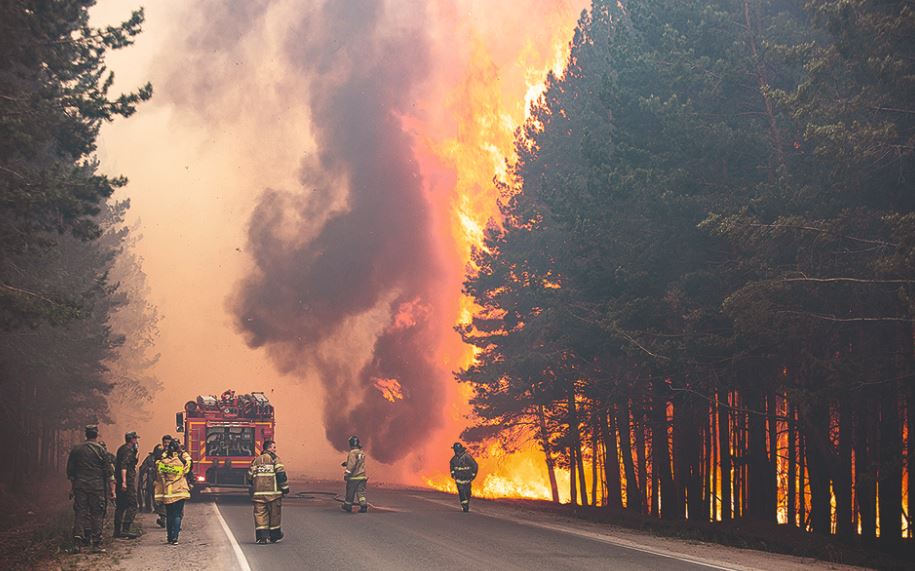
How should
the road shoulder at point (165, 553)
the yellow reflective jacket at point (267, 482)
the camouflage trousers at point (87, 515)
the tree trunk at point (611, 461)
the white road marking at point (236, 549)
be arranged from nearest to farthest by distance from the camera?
the white road marking at point (236, 549) → the road shoulder at point (165, 553) → the camouflage trousers at point (87, 515) → the yellow reflective jacket at point (267, 482) → the tree trunk at point (611, 461)

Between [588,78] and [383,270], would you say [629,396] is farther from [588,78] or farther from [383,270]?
[383,270]

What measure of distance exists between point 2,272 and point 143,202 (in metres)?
85.0

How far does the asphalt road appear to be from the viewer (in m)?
14.5

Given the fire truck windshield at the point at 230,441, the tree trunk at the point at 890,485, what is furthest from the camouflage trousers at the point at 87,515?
the tree trunk at the point at 890,485

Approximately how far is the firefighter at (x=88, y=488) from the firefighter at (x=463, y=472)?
1099 centimetres

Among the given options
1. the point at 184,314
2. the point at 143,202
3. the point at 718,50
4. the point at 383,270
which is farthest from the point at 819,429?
the point at 143,202

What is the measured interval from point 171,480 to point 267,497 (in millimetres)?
1700

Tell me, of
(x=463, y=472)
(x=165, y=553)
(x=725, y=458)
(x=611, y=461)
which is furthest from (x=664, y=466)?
(x=165, y=553)

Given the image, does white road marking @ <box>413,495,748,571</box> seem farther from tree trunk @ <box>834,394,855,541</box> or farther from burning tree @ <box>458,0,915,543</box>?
tree trunk @ <box>834,394,855,541</box>

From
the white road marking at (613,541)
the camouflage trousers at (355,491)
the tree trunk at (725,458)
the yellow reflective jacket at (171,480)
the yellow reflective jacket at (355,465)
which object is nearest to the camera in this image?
the white road marking at (613,541)

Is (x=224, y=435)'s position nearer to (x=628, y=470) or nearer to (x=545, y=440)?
(x=628, y=470)

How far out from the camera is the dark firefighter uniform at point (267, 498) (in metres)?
17.7

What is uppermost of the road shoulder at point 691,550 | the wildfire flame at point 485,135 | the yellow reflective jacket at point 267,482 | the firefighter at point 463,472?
the wildfire flame at point 485,135

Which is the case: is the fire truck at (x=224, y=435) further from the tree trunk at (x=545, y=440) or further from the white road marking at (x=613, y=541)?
the tree trunk at (x=545, y=440)
